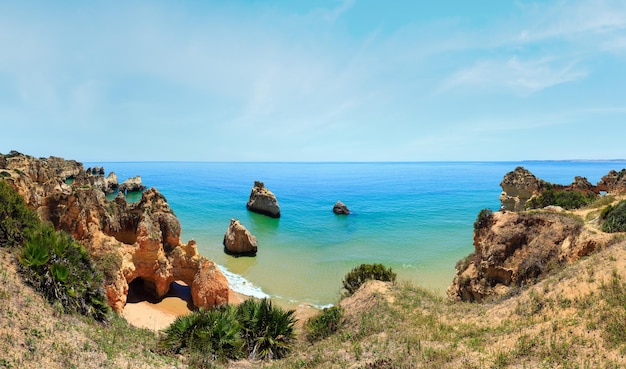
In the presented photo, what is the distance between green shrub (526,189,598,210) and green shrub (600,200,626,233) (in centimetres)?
1569

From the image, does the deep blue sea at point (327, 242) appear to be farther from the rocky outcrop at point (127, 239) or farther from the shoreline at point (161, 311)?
the rocky outcrop at point (127, 239)

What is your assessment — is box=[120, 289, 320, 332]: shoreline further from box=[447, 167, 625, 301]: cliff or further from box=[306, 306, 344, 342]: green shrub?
box=[447, 167, 625, 301]: cliff

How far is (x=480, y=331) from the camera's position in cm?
1122

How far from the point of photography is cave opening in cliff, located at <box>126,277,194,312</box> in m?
20.4

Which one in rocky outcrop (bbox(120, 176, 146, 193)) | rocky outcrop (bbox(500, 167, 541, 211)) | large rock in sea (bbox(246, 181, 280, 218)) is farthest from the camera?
rocky outcrop (bbox(120, 176, 146, 193))

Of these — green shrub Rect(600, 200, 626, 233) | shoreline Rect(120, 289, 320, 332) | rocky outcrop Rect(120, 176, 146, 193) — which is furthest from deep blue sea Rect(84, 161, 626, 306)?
rocky outcrop Rect(120, 176, 146, 193)

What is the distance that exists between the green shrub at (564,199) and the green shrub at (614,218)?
15.7m

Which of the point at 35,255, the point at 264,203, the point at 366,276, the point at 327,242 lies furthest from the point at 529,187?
the point at 35,255

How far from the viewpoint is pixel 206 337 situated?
36.3 ft

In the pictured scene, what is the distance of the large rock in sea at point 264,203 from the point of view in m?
57.7

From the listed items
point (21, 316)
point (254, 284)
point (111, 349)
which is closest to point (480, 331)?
point (111, 349)

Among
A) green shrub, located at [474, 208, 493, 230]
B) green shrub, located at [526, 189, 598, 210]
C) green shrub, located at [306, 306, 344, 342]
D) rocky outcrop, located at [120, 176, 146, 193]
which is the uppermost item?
green shrub, located at [526, 189, 598, 210]

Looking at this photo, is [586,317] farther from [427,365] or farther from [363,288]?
[363,288]

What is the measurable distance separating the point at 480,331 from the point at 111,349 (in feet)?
40.9
